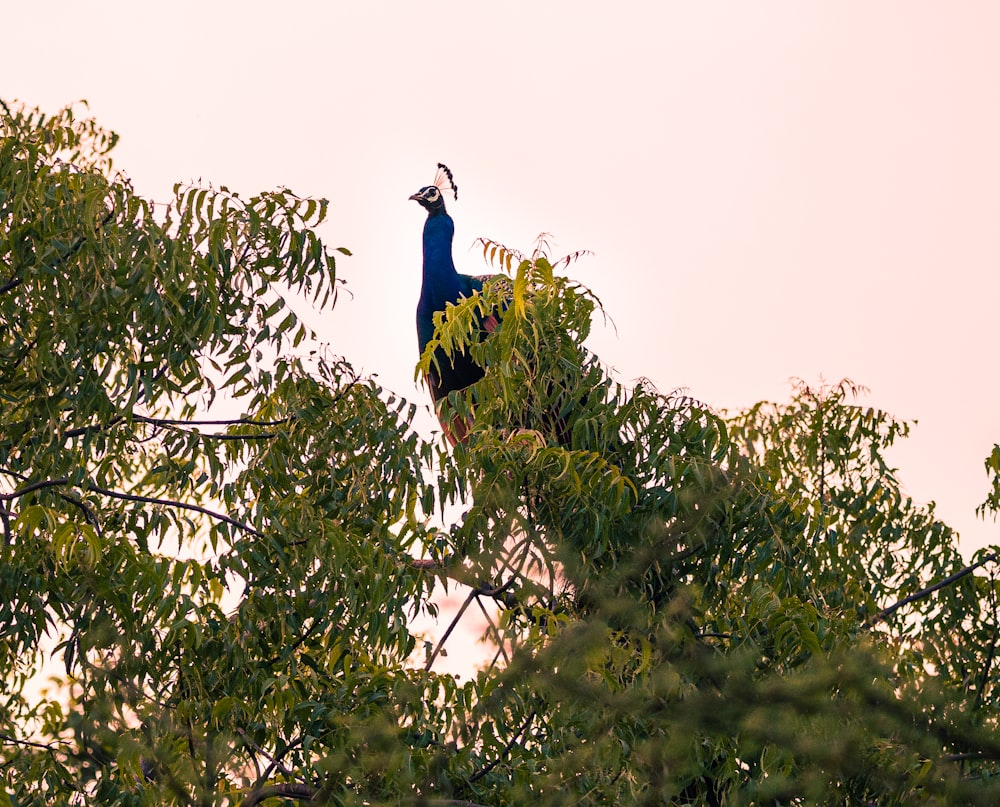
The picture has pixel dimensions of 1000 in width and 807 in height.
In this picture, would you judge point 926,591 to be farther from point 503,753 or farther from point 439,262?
point 439,262

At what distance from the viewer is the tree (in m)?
4.17

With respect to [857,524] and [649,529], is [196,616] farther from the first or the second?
[857,524]

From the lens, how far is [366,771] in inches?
162

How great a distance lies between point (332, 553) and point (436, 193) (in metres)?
6.30

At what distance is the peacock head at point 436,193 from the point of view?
34.6ft

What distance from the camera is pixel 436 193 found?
10.7m

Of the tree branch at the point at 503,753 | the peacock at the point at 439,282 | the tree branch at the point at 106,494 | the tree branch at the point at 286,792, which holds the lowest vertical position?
the tree branch at the point at 286,792

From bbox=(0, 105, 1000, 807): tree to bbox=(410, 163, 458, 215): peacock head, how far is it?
4.92m

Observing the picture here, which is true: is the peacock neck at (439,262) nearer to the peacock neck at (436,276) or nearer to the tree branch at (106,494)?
the peacock neck at (436,276)

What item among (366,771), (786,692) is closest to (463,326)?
(366,771)

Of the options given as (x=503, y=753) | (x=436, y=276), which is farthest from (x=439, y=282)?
(x=503, y=753)

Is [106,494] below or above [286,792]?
above

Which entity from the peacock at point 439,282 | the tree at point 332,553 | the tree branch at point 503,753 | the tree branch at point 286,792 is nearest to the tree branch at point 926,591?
the tree at point 332,553

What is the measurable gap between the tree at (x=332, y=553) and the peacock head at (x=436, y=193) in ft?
16.1
